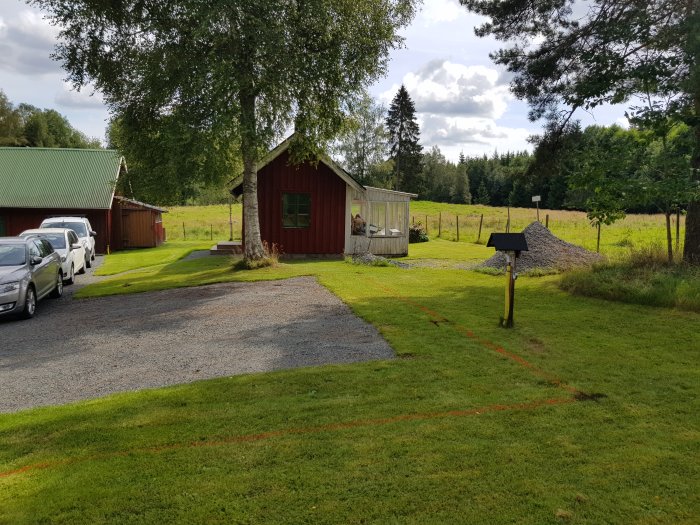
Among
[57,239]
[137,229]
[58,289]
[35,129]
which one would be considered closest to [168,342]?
[58,289]

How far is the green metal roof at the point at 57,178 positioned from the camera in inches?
1048

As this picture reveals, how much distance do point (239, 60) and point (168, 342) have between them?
8.60 meters

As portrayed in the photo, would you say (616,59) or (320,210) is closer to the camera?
(616,59)

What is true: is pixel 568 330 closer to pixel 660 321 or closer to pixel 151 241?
pixel 660 321

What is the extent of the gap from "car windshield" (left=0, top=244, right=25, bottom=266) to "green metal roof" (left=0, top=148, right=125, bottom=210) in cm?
1493

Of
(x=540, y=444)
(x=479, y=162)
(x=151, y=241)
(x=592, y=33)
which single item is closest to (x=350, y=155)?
(x=151, y=241)

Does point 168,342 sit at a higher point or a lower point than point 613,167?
lower

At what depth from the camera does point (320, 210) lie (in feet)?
64.3

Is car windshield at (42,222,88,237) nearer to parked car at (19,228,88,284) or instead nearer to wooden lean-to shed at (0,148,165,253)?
parked car at (19,228,88,284)

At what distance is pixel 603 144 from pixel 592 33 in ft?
10.6

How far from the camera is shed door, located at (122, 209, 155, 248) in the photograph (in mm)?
29422

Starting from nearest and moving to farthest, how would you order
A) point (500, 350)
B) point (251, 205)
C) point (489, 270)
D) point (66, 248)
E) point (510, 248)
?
1. point (500, 350)
2. point (510, 248)
3. point (489, 270)
4. point (66, 248)
5. point (251, 205)

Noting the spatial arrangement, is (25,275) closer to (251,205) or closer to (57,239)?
(57,239)

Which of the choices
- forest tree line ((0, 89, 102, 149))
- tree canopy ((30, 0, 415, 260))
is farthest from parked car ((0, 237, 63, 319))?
forest tree line ((0, 89, 102, 149))
